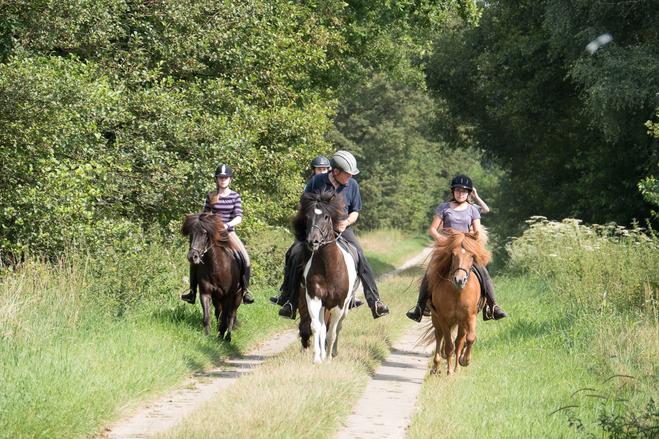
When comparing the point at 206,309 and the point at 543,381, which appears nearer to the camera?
the point at 543,381

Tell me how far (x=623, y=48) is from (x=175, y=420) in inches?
645

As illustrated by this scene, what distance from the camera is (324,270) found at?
28.8 ft

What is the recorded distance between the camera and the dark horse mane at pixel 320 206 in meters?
8.54

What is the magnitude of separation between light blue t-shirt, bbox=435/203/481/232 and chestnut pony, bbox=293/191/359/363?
136cm

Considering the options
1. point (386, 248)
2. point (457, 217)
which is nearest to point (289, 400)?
point (457, 217)

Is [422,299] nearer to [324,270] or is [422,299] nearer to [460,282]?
[460,282]

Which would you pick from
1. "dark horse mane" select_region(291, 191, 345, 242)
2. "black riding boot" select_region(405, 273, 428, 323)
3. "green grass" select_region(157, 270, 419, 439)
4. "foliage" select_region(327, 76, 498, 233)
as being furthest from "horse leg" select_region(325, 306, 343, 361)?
"foliage" select_region(327, 76, 498, 233)

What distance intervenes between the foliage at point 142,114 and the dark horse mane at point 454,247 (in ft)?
16.3

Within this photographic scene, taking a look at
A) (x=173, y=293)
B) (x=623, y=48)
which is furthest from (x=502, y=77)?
(x=173, y=293)

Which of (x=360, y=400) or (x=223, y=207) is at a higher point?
(x=223, y=207)

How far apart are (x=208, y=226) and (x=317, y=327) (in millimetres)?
2699

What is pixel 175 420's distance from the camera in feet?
20.7

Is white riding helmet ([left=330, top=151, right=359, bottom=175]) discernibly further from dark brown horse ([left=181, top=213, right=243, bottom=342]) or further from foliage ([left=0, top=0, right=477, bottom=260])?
foliage ([left=0, top=0, right=477, bottom=260])

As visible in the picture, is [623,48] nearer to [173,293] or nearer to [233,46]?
[233,46]
